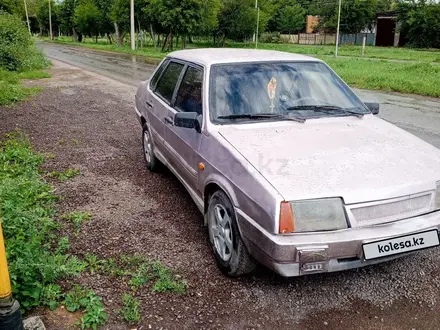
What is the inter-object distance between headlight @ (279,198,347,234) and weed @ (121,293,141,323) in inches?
46.3

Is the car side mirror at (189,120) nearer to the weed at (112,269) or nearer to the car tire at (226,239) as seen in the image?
the car tire at (226,239)

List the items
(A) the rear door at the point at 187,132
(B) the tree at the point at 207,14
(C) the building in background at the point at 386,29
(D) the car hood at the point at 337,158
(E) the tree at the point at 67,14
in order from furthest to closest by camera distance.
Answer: (E) the tree at the point at 67,14
(C) the building in background at the point at 386,29
(B) the tree at the point at 207,14
(A) the rear door at the point at 187,132
(D) the car hood at the point at 337,158

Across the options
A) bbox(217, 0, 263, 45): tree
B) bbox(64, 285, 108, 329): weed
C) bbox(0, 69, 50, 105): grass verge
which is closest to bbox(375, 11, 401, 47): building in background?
bbox(217, 0, 263, 45): tree

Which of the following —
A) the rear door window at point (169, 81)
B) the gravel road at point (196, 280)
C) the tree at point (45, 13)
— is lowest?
the gravel road at point (196, 280)

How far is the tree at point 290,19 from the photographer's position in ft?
202

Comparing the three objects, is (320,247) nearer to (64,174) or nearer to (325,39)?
(64,174)

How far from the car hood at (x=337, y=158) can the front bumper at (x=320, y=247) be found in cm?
23

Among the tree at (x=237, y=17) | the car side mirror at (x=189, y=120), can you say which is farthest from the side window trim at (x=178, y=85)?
the tree at (x=237, y=17)

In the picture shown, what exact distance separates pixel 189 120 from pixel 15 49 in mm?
17538

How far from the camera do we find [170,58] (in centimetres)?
551

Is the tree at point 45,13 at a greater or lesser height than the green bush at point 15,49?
greater

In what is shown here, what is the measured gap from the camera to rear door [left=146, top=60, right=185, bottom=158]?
196 inches

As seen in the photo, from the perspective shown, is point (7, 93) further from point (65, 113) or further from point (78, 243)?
point (78, 243)

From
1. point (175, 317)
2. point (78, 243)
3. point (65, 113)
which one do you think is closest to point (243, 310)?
point (175, 317)
